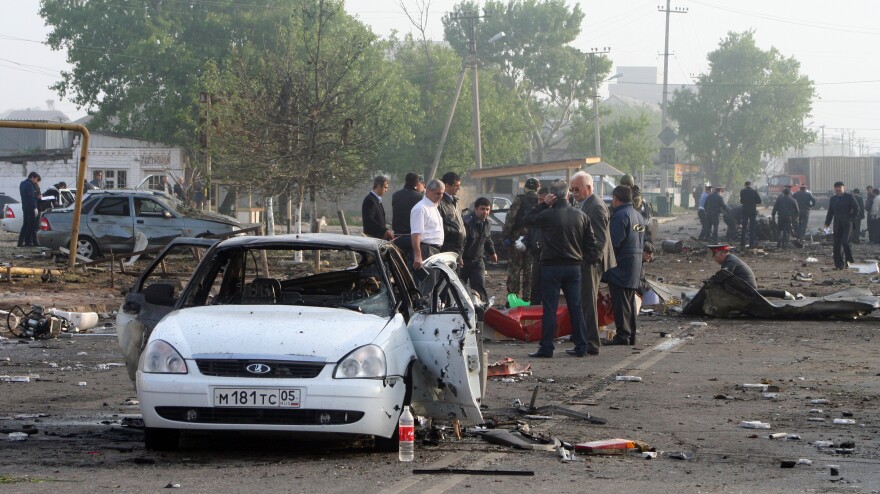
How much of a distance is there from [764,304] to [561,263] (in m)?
5.32

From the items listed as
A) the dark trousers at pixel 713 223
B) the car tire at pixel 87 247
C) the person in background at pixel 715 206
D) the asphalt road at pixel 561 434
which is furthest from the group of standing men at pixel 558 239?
the dark trousers at pixel 713 223

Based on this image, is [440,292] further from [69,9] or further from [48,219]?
[69,9]

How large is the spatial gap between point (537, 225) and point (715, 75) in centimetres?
9587

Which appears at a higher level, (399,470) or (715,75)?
(715,75)

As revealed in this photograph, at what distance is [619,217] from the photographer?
1374 centimetres

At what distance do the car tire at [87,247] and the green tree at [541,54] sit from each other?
67265 millimetres

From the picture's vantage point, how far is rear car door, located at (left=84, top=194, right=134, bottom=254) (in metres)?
28.6

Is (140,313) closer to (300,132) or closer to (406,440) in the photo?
(406,440)

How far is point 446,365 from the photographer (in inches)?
292

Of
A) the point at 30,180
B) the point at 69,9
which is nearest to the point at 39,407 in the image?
the point at 30,180

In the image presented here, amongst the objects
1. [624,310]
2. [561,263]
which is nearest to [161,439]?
[561,263]

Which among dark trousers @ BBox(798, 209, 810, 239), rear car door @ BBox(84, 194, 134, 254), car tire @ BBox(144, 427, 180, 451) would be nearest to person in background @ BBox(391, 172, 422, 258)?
car tire @ BBox(144, 427, 180, 451)

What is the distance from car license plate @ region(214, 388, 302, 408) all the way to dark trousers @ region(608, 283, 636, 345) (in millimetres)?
7444

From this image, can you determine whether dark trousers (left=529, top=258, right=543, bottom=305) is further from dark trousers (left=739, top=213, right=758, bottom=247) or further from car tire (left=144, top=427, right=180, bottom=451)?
dark trousers (left=739, top=213, right=758, bottom=247)
